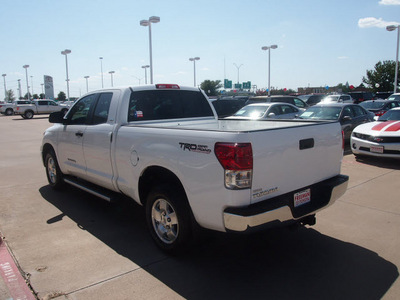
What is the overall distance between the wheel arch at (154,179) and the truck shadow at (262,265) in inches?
25.2

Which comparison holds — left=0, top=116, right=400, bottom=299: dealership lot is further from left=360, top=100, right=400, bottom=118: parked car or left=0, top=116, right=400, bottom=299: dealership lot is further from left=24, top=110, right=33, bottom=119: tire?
left=24, top=110, right=33, bottom=119: tire

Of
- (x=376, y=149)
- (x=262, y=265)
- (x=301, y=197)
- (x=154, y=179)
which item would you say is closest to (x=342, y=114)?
A: (x=376, y=149)

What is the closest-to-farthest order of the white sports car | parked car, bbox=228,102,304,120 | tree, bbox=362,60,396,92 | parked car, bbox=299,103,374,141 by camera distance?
1. the white sports car
2. parked car, bbox=299,103,374,141
3. parked car, bbox=228,102,304,120
4. tree, bbox=362,60,396,92

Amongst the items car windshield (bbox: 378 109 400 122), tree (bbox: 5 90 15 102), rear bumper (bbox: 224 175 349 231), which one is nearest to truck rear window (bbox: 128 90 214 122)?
rear bumper (bbox: 224 175 349 231)

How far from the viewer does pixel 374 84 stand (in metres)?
53.5

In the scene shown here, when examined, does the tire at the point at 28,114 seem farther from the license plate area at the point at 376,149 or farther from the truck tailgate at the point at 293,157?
the truck tailgate at the point at 293,157

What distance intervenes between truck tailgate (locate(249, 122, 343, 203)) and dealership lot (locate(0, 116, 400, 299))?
84cm

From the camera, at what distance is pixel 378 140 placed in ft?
27.6

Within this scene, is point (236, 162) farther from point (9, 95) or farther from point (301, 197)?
point (9, 95)

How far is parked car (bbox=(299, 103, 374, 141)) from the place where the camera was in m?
11.3

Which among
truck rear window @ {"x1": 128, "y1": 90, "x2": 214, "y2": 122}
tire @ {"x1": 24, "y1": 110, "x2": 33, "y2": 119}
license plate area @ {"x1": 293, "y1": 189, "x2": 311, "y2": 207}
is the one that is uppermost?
truck rear window @ {"x1": 128, "y1": 90, "x2": 214, "y2": 122}

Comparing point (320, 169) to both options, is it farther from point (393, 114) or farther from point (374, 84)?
point (374, 84)

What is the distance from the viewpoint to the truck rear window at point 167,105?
4621 millimetres

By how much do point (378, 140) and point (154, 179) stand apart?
6.68 metres
